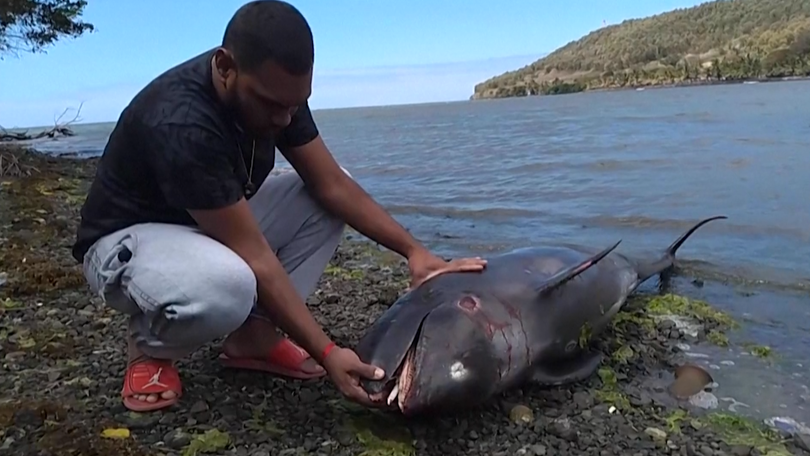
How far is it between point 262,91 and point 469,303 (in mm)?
1328

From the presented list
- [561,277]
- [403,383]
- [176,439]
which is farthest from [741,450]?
[176,439]

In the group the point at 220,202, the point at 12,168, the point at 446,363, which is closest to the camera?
the point at 220,202

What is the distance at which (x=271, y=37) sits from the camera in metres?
2.53

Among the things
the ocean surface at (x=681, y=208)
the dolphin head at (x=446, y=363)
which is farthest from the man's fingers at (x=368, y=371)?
the ocean surface at (x=681, y=208)

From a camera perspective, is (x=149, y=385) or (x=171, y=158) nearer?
(x=171, y=158)

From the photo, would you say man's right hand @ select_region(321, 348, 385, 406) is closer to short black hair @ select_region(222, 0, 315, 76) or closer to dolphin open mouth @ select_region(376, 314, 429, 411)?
dolphin open mouth @ select_region(376, 314, 429, 411)

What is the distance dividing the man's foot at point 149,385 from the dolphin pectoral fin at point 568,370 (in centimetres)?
162

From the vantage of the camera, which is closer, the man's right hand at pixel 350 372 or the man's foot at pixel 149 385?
the man's right hand at pixel 350 372

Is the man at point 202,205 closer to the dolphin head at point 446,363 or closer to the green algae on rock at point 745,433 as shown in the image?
the dolphin head at point 446,363

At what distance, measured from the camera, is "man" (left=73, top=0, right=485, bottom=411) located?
105 inches

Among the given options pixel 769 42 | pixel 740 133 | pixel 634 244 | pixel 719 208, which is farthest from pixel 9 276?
pixel 769 42

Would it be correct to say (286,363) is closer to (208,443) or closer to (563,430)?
(208,443)

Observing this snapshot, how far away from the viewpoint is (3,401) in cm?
323

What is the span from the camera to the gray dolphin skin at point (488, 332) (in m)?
3.03
